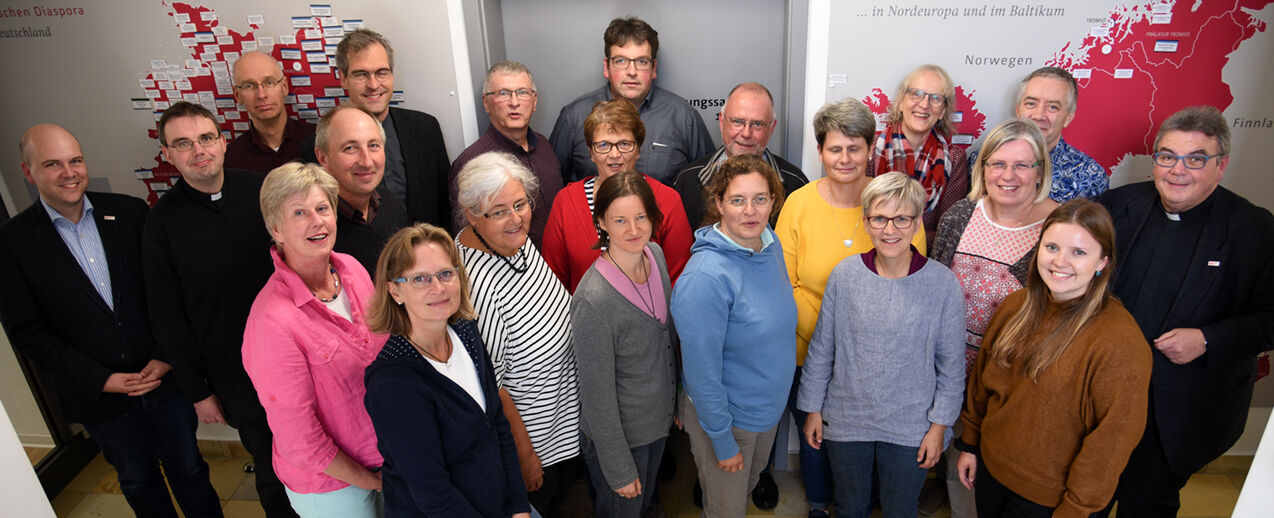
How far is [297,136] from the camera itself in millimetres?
3197

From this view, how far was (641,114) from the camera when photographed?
11.1ft

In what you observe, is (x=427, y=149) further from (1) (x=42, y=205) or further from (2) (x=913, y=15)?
(2) (x=913, y=15)

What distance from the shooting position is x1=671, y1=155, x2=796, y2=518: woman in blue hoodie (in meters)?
2.07

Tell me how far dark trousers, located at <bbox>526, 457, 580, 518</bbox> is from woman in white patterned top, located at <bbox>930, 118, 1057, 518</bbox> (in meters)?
1.57

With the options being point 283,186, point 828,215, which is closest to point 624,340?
point 828,215

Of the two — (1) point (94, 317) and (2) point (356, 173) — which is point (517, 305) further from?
(1) point (94, 317)

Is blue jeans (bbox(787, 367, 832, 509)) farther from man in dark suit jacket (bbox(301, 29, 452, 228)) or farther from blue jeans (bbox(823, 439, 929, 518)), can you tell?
man in dark suit jacket (bbox(301, 29, 452, 228))

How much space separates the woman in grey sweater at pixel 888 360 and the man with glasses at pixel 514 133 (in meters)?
1.40

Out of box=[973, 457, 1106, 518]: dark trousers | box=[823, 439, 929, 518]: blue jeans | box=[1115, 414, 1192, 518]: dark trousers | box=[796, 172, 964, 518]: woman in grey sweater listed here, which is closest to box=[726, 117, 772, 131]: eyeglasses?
box=[796, 172, 964, 518]: woman in grey sweater

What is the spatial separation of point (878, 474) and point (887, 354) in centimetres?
60

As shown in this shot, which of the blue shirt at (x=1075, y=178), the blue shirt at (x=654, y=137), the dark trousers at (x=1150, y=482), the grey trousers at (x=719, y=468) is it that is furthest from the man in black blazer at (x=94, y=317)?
the dark trousers at (x=1150, y=482)

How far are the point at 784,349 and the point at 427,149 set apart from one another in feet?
6.53

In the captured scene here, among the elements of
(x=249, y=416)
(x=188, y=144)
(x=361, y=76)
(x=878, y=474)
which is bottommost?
(x=878, y=474)

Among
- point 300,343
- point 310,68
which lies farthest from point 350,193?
point 310,68
